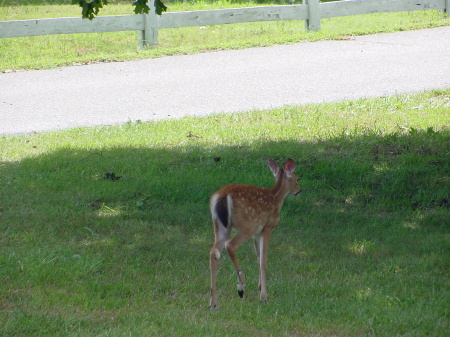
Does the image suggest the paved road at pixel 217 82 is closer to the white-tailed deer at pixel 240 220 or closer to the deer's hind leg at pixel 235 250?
the white-tailed deer at pixel 240 220

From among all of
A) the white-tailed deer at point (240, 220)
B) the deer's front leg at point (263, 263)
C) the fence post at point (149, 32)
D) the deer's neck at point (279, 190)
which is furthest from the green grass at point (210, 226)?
the fence post at point (149, 32)

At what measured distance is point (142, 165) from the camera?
813 cm

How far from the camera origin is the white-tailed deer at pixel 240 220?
15.8 feet

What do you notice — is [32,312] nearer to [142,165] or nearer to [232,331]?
[232,331]

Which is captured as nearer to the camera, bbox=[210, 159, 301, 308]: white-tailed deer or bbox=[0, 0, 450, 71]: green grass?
bbox=[210, 159, 301, 308]: white-tailed deer

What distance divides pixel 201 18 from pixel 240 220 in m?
11.3

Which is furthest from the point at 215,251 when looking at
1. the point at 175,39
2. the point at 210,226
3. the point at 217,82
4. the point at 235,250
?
the point at 175,39

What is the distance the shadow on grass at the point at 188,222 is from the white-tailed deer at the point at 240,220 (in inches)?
13.9

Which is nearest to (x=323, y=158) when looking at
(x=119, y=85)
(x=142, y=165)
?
(x=142, y=165)

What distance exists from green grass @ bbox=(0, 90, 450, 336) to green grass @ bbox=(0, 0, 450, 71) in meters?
4.89

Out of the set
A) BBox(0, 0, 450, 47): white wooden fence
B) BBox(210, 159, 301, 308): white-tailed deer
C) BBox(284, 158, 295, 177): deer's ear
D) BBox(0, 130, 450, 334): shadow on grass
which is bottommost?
BBox(0, 130, 450, 334): shadow on grass

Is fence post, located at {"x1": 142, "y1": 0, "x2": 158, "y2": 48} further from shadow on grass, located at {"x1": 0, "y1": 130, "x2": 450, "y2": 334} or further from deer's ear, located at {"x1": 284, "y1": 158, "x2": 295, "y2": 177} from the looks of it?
deer's ear, located at {"x1": 284, "y1": 158, "x2": 295, "y2": 177}

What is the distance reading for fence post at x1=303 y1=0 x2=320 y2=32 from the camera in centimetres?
1645

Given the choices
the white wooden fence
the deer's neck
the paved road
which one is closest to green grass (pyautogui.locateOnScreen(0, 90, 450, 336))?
the deer's neck
